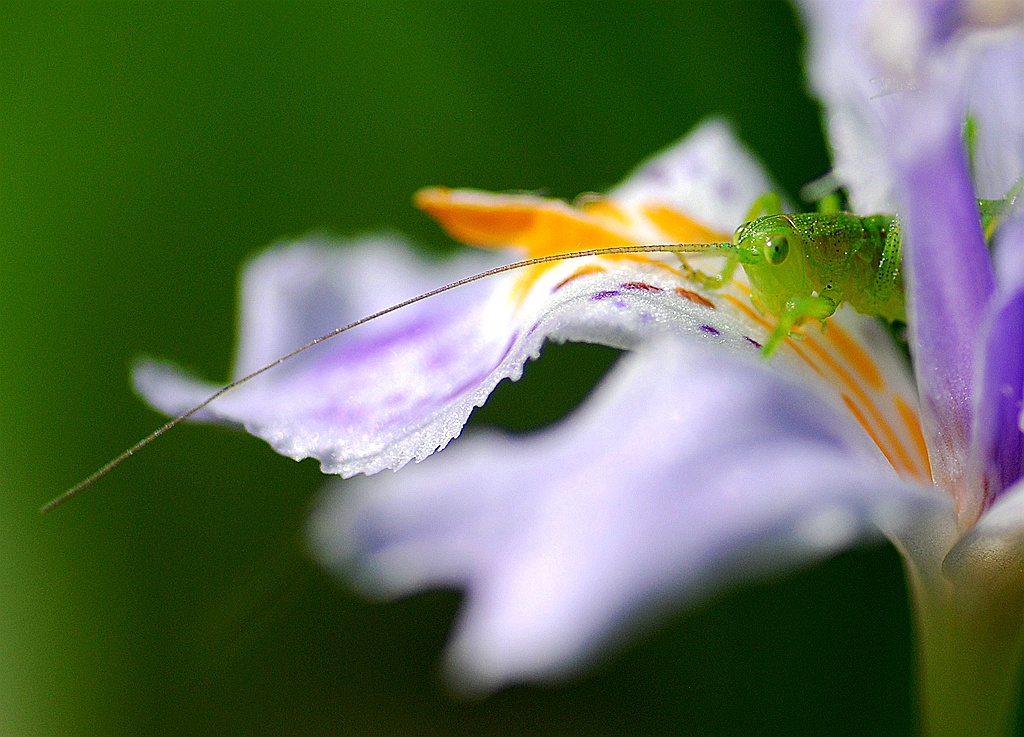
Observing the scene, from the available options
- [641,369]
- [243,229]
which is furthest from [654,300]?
[243,229]

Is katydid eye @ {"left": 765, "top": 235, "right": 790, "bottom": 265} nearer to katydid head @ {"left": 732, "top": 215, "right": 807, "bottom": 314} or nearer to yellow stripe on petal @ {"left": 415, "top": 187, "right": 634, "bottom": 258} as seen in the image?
katydid head @ {"left": 732, "top": 215, "right": 807, "bottom": 314}

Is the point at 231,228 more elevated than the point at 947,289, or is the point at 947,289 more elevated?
the point at 947,289

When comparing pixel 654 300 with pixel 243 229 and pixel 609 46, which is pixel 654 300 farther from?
pixel 243 229

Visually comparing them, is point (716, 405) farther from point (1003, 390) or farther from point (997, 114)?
point (997, 114)

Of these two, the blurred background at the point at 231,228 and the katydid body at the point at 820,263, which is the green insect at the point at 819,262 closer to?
the katydid body at the point at 820,263

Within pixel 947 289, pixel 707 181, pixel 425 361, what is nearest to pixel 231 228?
pixel 707 181

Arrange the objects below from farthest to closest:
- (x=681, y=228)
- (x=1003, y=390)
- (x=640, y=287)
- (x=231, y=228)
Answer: (x=231, y=228) < (x=681, y=228) < (x=640, y=287) < (x=1003, y=390)
